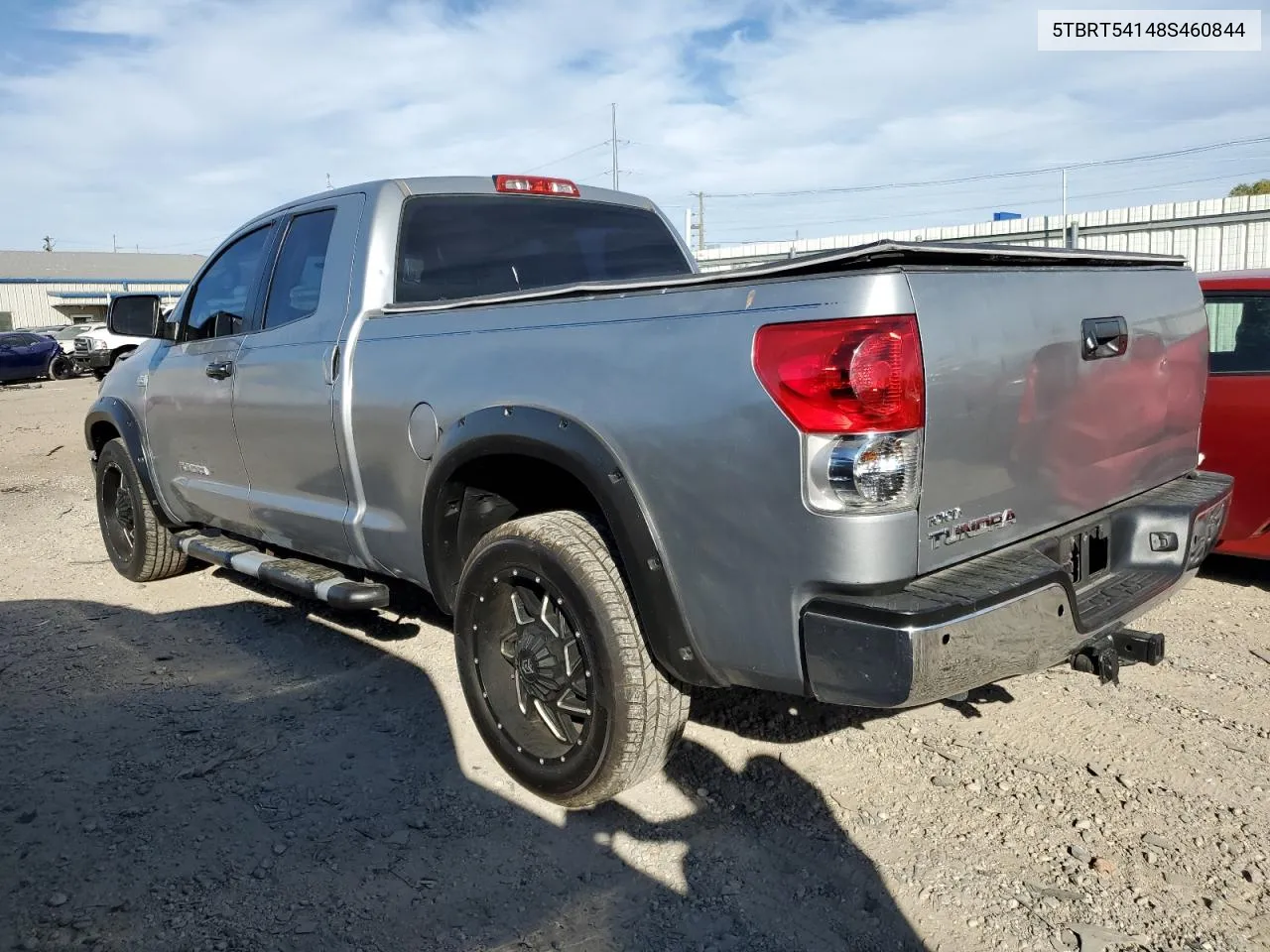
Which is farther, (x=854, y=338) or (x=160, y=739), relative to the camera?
(x=160, y=739)

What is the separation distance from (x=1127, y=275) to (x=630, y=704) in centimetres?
202

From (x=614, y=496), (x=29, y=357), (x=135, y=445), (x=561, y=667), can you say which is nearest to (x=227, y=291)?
(x=135, y=445)

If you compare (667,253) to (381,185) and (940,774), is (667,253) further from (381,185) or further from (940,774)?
(940,774)

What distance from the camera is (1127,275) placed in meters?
3.11

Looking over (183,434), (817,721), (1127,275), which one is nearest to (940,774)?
(817,721)

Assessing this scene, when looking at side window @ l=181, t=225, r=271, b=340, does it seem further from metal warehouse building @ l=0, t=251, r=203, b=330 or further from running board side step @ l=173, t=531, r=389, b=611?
metal warehouse building @ l=0, t=251, r=203, b=330

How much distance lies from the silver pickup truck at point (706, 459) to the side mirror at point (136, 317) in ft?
3.97

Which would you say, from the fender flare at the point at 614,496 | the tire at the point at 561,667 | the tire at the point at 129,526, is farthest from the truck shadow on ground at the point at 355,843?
the tire at the point at 129,526

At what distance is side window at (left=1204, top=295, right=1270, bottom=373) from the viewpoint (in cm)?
491

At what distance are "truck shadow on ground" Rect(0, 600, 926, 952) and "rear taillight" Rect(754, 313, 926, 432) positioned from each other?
1311 millimetres

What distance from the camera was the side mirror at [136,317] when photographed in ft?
17.7

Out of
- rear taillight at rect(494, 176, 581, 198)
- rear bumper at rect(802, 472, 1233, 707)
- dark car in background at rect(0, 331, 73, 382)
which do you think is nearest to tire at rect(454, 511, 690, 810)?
rear bumper at rect(802, 472, 1233, 707)

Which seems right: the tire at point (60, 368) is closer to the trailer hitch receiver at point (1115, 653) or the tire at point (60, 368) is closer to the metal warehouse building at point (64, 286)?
the metal warehouse building at point (64, 286)

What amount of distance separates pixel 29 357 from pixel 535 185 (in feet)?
84.9
